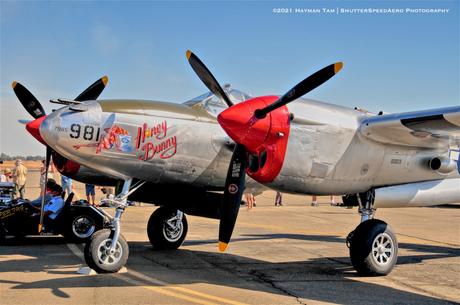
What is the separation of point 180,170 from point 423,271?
5074 millimetres

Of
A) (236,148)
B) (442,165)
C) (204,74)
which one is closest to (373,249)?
(442,165)

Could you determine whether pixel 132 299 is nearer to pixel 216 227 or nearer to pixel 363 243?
pixel 363 243

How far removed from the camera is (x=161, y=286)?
7859 mm

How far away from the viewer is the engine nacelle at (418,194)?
965 cm

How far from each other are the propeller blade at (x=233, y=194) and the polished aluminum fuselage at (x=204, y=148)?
22.4 inches

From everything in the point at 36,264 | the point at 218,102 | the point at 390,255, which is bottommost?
the point at 36,264

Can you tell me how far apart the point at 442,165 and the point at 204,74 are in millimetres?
4845

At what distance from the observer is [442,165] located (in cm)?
979

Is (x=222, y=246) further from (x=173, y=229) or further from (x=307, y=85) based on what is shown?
(x=173, y=229)

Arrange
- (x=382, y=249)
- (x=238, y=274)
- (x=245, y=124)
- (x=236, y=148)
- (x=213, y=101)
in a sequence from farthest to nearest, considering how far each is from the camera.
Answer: (x=213, y=101) → (x=382, y=249) → (x=238, y=274) → (x=236, y=148) → (x=245, y=124)

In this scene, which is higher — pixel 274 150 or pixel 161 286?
pixel 274 150

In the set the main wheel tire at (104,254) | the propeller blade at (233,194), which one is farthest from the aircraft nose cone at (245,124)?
the main wheel tire at (104,254)

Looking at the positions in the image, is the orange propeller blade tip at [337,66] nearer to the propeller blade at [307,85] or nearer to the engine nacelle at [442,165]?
the propeller blade at [307,85]

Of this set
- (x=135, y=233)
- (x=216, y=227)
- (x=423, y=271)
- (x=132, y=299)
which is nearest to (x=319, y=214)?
(x=216, y=227)
